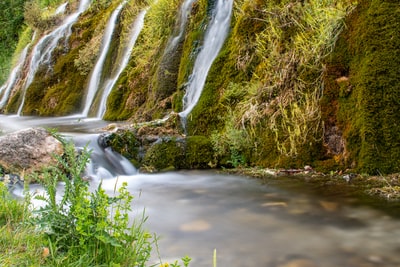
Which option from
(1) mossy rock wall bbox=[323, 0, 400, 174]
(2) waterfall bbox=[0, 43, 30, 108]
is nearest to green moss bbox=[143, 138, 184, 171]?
(1) mossy rock wall bbox=[323, 0, 400, 174]

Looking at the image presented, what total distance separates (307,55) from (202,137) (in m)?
1.58

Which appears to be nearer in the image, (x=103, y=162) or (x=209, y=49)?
(x=103, y=162)

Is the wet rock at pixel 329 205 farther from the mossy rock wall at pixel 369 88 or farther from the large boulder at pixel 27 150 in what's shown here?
the large boulder at pixel 27 150

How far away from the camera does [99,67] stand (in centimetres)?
1078

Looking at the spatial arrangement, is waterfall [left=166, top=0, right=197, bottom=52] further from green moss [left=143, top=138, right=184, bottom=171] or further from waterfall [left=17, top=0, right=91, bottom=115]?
waterfall [left=17, top=0, right=91, bottom=115]

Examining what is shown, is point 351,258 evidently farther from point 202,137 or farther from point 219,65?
point 219,65

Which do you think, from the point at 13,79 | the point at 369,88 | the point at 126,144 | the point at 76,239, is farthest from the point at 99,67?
the point at 76,239

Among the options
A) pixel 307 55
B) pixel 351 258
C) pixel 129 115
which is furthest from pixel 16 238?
pixel 129 115

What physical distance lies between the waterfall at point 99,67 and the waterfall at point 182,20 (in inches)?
145

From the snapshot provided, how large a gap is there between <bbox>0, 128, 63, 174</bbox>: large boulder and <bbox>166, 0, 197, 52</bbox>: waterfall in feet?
11.1

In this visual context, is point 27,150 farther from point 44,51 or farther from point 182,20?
point 44,51

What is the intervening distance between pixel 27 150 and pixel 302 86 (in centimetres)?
308

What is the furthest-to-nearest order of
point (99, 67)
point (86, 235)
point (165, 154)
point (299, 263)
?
1. point (99, 67)
2. point (165, 154)
3. point (299, 263)
4. point (86, 235)

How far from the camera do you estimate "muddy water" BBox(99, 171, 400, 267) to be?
2314mm
